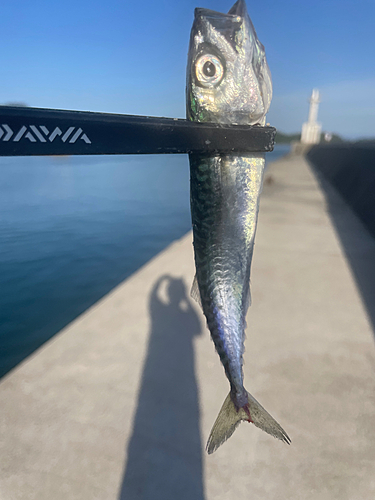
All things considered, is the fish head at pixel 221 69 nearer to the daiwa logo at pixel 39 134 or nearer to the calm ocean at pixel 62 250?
the daiwa logo at pixel 39 134

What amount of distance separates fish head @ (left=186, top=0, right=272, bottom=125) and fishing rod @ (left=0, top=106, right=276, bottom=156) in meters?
0.16

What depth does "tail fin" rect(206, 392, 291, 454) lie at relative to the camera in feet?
5.25

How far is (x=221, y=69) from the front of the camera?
1.22 meters

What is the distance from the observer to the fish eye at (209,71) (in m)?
1.21

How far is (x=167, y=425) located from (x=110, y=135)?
2.31m

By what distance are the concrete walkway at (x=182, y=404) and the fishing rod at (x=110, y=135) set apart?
2157 millimetres

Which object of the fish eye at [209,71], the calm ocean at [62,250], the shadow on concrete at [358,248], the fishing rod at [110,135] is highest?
the fish eye at [209,71]

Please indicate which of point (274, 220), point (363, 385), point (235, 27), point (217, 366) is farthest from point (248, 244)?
point (274, 220)

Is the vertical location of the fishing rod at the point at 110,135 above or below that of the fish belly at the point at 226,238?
above

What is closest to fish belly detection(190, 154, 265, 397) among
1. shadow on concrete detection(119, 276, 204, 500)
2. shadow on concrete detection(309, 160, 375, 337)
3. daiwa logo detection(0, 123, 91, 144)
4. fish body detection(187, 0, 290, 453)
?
fish body detection(187, 0, 290, 453)

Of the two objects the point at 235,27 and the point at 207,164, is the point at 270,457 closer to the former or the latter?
the point at 207,164

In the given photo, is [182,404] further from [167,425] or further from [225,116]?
[225,116]

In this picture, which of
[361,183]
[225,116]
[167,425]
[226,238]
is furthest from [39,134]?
[361,183]

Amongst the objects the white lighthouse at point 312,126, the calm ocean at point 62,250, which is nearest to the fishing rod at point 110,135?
the calm ocean at point 62,250
